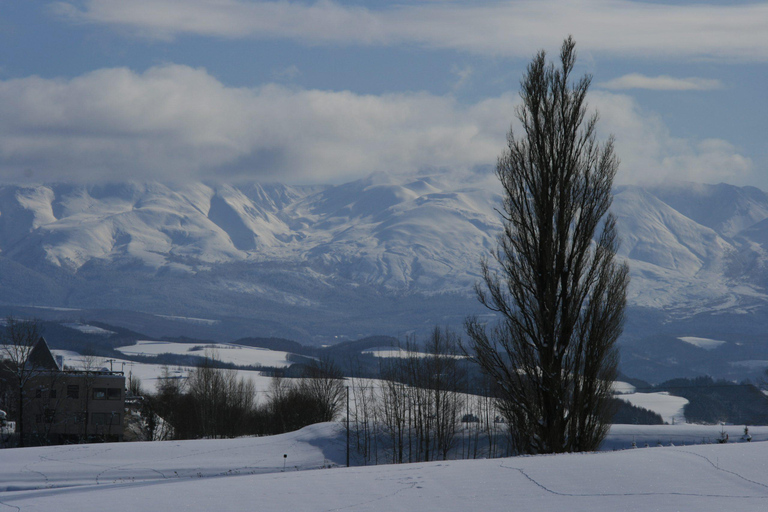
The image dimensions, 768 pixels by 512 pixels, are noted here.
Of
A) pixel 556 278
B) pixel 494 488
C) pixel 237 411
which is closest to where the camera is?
pixel 494 488

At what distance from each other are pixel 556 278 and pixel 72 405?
227ft

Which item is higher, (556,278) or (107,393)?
(556,278)

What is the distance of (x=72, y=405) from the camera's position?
3007 inches

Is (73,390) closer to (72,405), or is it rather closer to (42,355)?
(72,405)

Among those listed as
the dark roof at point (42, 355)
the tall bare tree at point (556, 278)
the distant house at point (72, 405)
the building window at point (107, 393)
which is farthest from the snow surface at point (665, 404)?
the tall bare tree at point (556, 278)

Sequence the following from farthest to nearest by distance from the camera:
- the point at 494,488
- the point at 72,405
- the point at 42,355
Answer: the point at 42,355, the point at 72,405, the point at 494,488

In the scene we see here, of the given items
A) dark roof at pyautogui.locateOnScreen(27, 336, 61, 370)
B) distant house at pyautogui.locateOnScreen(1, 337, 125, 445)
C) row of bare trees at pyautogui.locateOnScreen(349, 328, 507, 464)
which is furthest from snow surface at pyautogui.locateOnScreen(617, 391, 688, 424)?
dark roof at pyautogui.locateOnScreen(27, 336, 61, 370)

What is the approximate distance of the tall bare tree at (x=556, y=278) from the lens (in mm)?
19250

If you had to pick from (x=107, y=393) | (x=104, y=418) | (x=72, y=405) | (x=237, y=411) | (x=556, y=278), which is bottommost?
(x=104, y=418)

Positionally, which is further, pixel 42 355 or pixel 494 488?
pixel 42 355

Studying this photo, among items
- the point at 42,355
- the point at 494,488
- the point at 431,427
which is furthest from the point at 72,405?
the point at 494,488

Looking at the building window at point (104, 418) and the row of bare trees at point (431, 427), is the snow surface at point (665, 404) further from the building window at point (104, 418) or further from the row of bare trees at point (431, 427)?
the building window at point (104, 418)

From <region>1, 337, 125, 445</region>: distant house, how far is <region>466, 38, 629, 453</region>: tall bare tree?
2203 inches

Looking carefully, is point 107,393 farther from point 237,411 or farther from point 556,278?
point 556,278
